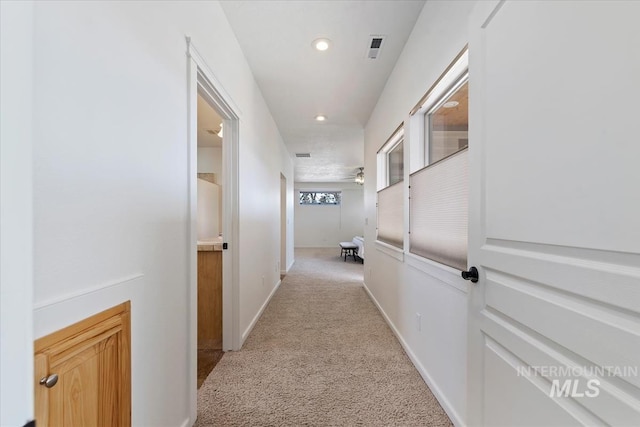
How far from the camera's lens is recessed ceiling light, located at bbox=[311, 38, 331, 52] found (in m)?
2.24

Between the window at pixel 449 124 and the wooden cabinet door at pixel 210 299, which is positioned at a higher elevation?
the window at pixel 449 124

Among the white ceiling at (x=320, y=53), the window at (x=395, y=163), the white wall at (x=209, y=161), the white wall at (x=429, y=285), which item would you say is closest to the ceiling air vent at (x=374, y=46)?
the white ceiling at (x=320, y=53)

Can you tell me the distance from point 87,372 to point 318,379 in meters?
1.47

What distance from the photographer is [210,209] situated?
348 centimetres

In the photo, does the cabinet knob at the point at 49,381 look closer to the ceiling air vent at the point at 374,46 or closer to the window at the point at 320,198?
the ceiling air vent at the point at 374,46

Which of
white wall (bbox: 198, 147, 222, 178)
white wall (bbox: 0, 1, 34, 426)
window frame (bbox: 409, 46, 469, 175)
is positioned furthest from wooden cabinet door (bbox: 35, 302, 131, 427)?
white wall (bbox: 198, 147, 222, 178)

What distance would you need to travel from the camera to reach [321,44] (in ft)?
7.47

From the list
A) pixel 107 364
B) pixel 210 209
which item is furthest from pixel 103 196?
pixel 210 209

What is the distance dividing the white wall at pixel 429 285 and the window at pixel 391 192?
149 millimetres

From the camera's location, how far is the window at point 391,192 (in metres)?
2.55

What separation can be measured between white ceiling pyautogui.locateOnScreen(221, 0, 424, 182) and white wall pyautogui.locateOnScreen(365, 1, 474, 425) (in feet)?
0.74

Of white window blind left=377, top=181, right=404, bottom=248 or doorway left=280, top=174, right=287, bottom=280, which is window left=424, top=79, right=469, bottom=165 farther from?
doorway left=280, top=174, right=287, bottom=280

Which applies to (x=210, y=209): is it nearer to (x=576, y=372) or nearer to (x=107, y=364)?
(x=107, y=364)

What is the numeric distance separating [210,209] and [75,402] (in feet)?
9.36
